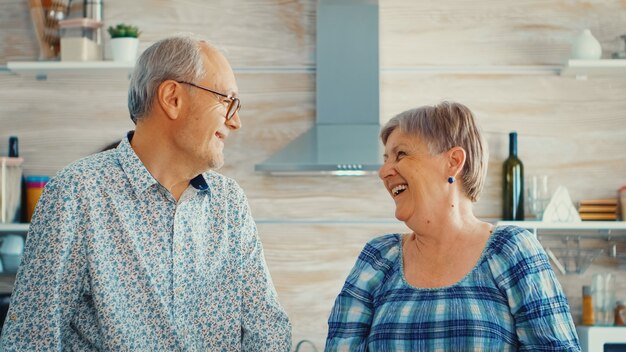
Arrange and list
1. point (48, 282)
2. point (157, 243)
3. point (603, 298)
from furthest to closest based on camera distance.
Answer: point (603, 298), point (157, 243), point (48, 282)

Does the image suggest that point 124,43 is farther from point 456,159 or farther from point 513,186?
point 456,159

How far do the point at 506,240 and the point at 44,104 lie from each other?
2694mm

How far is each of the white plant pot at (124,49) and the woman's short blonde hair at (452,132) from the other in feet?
6.82

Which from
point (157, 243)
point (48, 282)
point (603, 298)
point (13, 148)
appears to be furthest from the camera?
point (13, 148)

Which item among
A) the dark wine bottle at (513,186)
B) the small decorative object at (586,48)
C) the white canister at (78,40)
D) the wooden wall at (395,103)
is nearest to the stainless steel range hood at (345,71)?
the wooden wall at (395,103)

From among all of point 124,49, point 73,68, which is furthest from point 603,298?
point 73,68

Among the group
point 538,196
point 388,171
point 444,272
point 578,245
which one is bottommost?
point 578,245

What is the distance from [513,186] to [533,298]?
211cm

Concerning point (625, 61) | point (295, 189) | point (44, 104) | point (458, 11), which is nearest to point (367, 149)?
point (295, 189)

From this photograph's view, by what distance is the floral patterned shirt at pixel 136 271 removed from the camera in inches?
65.6

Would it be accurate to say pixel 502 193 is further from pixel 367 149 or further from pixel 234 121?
pixel 234 121

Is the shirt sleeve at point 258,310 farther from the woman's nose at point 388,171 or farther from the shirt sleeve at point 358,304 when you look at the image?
the woman's nose at point 388,171

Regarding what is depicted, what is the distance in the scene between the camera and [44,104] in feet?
13.0

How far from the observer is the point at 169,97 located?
1858mm
